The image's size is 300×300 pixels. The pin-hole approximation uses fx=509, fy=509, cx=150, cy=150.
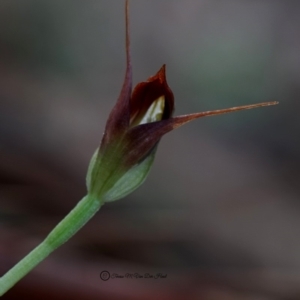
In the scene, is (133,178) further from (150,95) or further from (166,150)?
(166,150)

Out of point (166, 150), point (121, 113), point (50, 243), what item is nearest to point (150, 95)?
point (121, 113)

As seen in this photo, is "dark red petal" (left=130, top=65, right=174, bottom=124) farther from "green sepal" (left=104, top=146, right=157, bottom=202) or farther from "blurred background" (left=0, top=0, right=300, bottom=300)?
"blurred background" (left=0, top=0, right=300, bottom=300)

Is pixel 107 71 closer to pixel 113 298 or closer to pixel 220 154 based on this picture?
pixel 220 154

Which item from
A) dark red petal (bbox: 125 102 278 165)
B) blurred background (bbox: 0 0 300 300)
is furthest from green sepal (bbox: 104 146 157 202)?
blurred background (bbox: 0 0 300 300)

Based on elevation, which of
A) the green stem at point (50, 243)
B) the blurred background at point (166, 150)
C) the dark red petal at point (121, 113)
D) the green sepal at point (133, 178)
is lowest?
the blurred background at point (166, 150)

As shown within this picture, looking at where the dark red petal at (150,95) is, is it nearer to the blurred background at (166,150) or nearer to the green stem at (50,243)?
the green stem at (50,243)

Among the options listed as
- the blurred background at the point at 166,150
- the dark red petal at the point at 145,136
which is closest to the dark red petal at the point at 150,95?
the dark red petal at the point at 145,136

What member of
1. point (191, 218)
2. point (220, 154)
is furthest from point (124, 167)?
point (220, 154)
